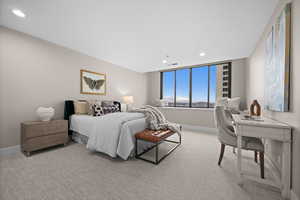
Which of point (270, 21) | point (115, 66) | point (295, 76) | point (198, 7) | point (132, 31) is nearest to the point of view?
point (295, 76)

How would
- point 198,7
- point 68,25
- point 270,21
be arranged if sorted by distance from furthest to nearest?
point 68,25, point 270,21, point 198,7

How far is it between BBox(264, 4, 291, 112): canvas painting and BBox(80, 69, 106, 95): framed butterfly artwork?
4046 mm

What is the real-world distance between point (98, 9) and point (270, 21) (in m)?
2.84

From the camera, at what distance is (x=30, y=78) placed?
2301mm

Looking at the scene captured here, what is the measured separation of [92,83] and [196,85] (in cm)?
396

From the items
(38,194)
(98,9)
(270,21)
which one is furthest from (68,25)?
(270,21)

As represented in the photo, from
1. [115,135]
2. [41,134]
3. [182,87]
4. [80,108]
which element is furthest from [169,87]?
A: [41,134]

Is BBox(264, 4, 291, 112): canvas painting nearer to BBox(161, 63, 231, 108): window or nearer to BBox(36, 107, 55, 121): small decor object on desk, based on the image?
BBox(161, 63, 231, 108): window

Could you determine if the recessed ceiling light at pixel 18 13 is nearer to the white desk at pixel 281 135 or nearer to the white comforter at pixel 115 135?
the white comforter at pixel 115 135

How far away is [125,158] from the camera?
184 centimetres

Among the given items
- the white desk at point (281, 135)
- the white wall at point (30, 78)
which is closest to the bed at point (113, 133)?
the white wall at point (30, 78)

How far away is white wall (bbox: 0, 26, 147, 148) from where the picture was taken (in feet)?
6.71

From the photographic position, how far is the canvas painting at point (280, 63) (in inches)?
50.1

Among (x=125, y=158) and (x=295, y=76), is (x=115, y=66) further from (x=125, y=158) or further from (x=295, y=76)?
(x=295, y=76)
